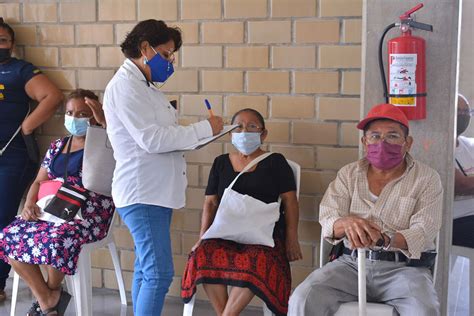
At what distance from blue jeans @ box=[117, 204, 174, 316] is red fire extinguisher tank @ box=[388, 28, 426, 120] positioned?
1.20 metres

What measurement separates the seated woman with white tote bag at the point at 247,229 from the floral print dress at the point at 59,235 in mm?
584

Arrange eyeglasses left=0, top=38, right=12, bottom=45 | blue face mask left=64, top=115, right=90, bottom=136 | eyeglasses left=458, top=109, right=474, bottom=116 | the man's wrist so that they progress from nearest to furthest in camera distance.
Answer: the man's wrist < eyeglasses left=458, top=109, right=474, bottom=116 < blue face mask left=64, top=115, right=90, bottom=136 < eyeglasses left=0, top=38, right=12, bottom=45

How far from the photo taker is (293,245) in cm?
327

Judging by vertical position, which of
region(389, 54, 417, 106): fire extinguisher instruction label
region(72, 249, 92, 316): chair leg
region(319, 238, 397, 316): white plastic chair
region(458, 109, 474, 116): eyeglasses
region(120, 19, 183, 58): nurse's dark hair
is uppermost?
region(120, 19, 183, 58): nurse's dark hair

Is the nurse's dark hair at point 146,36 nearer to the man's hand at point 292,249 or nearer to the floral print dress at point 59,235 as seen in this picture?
the floral print dress at point 59,235

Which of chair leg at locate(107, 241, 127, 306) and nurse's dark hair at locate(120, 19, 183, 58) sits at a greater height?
nurse's dark hair at locate(120, 19, 183, 58)

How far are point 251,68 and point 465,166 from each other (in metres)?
1.21

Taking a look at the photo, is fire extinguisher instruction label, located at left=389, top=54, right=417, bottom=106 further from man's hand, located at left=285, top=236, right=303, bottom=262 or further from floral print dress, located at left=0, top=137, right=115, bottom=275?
floral print dress, located at left=0, top=137, right=115, bottom=275

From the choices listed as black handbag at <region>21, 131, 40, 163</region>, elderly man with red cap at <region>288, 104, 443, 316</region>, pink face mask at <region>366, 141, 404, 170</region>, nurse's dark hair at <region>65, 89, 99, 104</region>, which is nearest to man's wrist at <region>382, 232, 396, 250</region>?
elderly man with red cap at <region>288, 104, 443, 316</region>

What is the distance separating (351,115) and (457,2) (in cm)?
75

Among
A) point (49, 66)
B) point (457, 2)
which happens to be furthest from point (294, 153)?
point (49, 66)

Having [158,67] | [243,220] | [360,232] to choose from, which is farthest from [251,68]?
[360,232]

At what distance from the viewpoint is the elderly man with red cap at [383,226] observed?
2.65 meters

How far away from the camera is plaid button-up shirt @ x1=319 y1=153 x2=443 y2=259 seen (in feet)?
8.96
